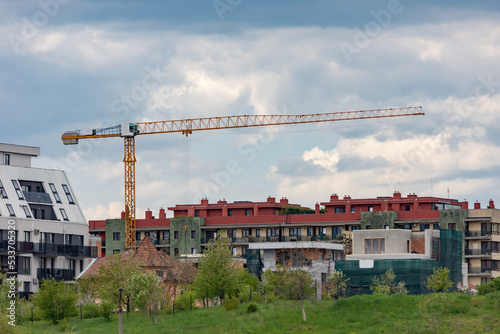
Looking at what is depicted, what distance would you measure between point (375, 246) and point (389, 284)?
50.7 ft

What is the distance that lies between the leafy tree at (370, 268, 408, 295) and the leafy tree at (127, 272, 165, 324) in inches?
921

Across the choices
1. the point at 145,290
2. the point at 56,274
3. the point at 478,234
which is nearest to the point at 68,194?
the point at 56,274

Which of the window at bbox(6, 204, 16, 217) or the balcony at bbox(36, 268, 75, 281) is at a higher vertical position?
the window at bbox(6, 204, 16, 217)

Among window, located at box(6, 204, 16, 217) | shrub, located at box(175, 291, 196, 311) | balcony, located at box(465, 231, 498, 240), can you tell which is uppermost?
window, located at box(6, 204, 16, 217)

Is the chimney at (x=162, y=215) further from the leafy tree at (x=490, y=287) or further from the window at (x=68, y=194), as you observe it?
the leafy tree at (x=490, y=287)

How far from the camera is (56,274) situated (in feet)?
323

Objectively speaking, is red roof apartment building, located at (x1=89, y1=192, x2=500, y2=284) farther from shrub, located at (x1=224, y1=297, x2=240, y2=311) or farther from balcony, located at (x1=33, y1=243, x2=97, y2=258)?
shrub, located at (x1=224, y1=297, x2=240, y2=311)

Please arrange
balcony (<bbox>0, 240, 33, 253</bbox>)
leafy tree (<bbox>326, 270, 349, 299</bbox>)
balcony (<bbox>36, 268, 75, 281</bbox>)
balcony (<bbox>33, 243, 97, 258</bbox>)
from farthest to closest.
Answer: leafy tree (<bbox>326, 270, 349, 299</bbox>), balcony (<bbox>36, 268, 75, 281</bbox>), balcony (<bbox>33, 243, 97, 258</bbox>), balcony (<bbox>0, 240, 33, 253</bbox>)

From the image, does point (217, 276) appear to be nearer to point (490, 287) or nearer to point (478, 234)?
point (490, 287)

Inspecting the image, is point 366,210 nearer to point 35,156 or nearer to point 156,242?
point 156,242

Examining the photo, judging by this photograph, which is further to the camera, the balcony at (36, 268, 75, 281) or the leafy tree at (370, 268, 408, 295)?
the balcony at (36, 268, 75, 281)

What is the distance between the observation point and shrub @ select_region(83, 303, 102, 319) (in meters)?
84.2

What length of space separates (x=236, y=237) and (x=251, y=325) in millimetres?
80535

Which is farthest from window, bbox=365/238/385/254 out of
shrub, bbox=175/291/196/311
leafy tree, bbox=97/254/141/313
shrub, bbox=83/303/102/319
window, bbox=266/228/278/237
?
window, bbox=266/228/278/237
